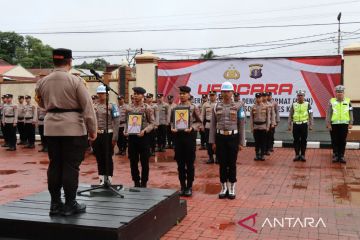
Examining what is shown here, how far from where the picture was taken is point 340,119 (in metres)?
11.1

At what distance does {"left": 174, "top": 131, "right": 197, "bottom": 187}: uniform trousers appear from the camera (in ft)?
24.2

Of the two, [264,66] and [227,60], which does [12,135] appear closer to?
[227,60]

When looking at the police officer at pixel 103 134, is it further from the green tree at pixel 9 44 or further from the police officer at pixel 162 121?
the green tree at pixel 9 44

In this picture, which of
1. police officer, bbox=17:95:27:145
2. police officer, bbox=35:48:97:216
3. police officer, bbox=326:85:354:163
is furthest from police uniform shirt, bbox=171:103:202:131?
police officer, bbox=17:95:27:145

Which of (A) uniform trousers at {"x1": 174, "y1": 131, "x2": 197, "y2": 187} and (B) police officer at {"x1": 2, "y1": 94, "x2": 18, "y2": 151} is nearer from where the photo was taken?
(A) uniform trousers at {"x1": 174, "y1": 131, "x2": 197, "y2": 187}

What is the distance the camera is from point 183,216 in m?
6.12

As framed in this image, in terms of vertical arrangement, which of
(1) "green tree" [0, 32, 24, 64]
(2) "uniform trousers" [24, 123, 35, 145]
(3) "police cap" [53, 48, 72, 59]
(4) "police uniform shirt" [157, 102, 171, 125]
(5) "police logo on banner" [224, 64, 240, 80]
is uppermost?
(1) "green tree" [0, 32, 24, 64]

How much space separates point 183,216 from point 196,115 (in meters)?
2.13

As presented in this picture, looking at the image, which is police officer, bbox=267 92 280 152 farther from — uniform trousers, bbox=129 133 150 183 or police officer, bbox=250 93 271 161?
uniform trousers, bbox=129 133 150 183

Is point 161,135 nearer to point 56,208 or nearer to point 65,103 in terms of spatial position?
point 56,208

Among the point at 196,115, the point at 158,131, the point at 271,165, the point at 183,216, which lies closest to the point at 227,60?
the point at 158,131

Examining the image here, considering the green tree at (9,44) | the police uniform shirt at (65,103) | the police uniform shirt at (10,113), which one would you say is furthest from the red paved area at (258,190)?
the green tree at (9,44)

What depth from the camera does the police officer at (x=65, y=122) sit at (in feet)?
15.5

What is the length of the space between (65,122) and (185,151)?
298 cm
